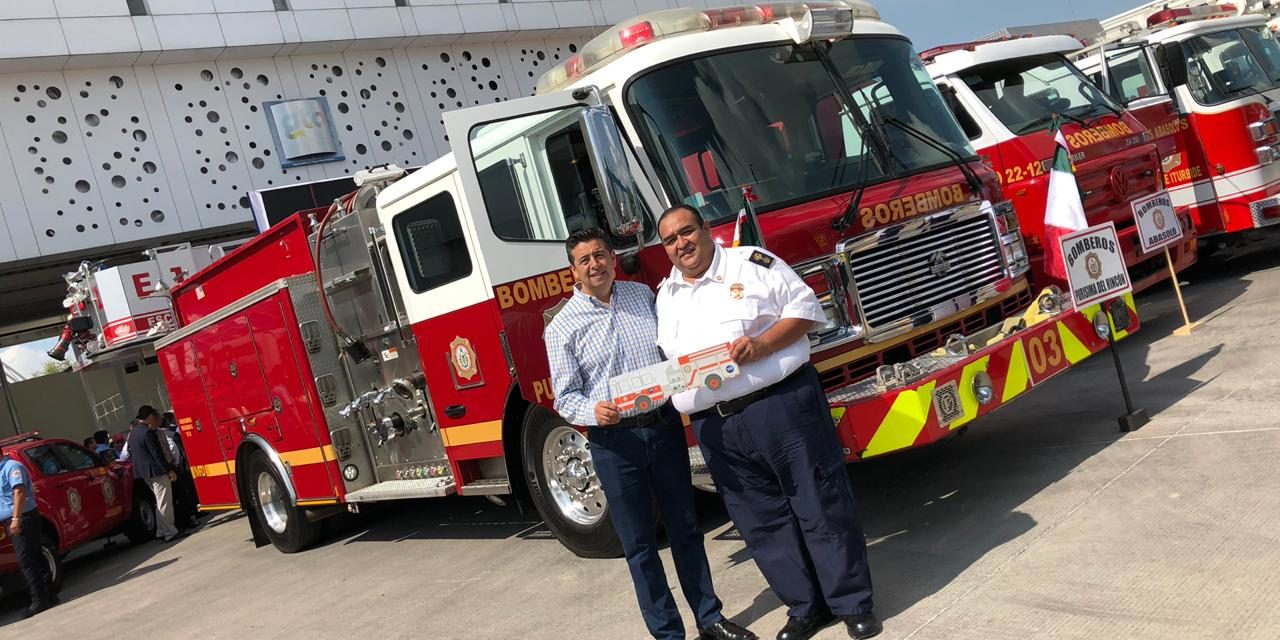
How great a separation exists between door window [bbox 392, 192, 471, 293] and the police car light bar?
322 inches

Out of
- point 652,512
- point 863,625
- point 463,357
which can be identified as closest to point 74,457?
point 463,357

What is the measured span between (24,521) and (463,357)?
5.93 meters

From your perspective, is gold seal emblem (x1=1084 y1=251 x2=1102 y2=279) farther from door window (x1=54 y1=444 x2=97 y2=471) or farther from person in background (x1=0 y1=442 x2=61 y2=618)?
door window (x1=54 y1=444 x2=97 y2=471)

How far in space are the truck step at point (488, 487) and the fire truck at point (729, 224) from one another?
0.09ft

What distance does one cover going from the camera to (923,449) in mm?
7195

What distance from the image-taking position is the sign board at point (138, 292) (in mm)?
11562

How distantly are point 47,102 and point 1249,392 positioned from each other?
21.1 m

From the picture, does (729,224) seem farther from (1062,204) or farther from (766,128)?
(1062,204)

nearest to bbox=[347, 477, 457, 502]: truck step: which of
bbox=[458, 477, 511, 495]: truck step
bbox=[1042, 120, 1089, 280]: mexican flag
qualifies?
bbox=[458, 477, 511, 495]: truck step

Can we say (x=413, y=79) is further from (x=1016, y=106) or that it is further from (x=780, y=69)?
(x=780, y=69)

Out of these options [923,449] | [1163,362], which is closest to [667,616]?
[923,449]

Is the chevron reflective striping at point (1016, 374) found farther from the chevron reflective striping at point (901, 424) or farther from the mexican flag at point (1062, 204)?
the mexican flag at point (1062, 204)

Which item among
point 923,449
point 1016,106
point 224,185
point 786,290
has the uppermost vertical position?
point 224,185

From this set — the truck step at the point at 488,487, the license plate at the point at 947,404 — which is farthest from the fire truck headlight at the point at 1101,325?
the truck step at the point at 488,487
